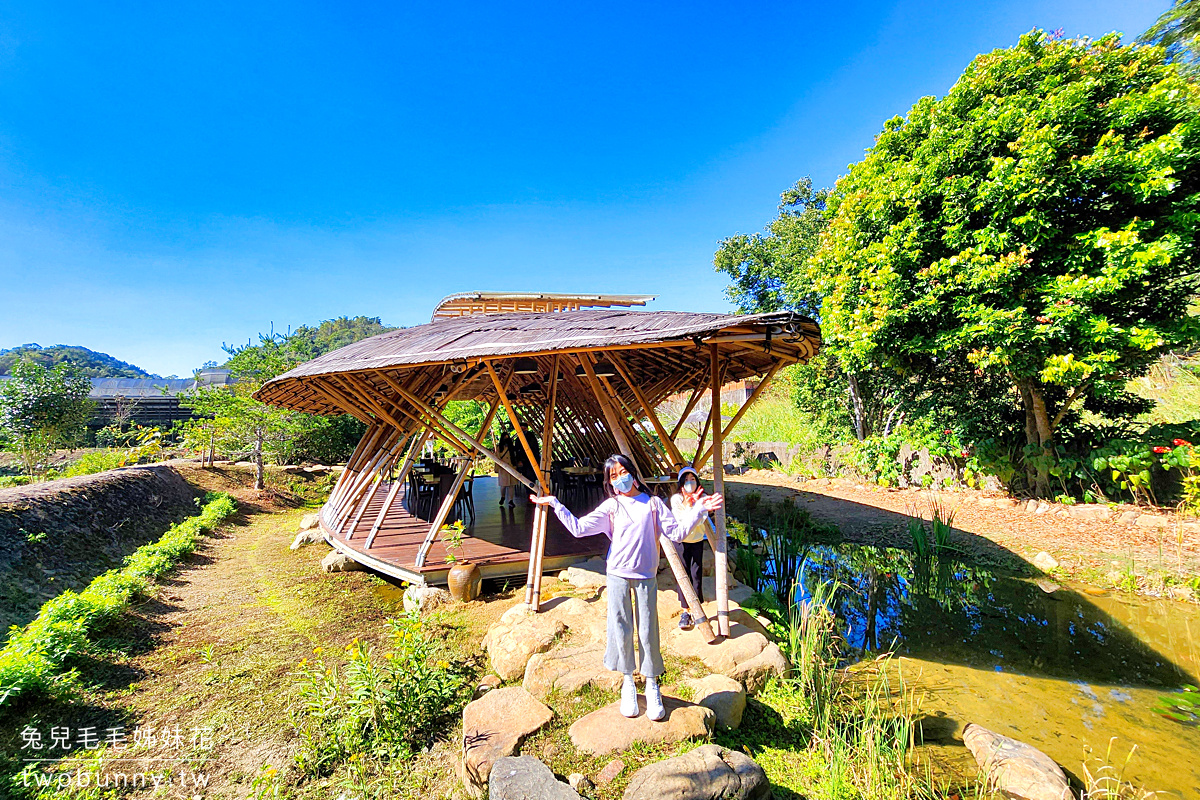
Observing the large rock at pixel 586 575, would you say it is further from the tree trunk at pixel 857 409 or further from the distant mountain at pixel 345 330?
the distant mountain at pixel 345 330

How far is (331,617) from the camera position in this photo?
549cm

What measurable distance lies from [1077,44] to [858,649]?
395 inches

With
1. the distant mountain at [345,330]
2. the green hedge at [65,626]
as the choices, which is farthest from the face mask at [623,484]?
the distant mountain at [345,330]

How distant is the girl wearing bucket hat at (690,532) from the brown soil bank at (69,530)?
723cm

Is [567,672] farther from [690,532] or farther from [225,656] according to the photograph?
[225,656]

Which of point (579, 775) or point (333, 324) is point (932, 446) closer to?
point (579, 775)

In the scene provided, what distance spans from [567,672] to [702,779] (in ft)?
4.72

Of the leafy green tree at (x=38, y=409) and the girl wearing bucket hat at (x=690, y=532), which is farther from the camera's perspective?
the leafy green tree at (x=38, y=409)

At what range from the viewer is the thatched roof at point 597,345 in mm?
3896

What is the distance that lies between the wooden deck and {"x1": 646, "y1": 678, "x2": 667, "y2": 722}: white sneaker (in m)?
3.11

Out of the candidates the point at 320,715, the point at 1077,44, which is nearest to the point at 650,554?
the point at 320,715

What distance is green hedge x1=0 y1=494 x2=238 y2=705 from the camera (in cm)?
362

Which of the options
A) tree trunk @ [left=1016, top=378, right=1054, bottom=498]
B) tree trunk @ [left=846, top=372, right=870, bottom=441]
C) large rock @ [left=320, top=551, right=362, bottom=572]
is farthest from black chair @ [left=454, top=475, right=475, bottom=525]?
tree trunk @ [left=1016, top=378, right=1054, bottom=498]

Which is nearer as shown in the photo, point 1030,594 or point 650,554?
point 650,554
